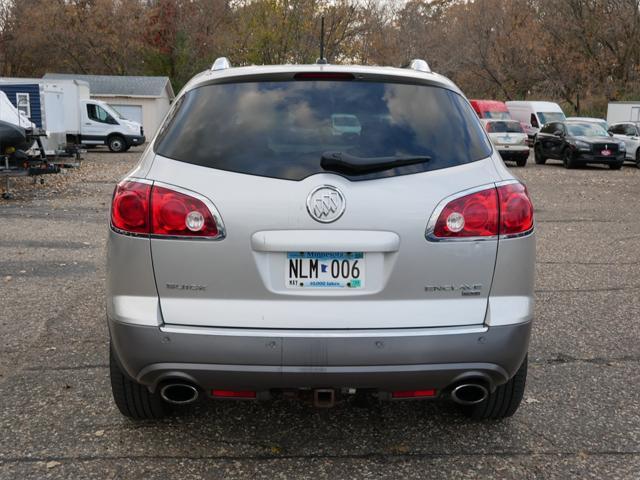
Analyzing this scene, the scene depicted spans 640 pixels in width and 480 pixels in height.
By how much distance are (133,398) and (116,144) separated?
30.8m

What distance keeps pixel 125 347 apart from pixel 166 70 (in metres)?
57.4

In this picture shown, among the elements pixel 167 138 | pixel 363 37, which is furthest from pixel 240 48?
pixel 167 138

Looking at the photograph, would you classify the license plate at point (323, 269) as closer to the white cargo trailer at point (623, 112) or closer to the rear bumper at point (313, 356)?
the rear bumper at point (313, 356)

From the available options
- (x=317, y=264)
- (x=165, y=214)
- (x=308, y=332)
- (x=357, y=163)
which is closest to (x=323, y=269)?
(x=317, y=264)

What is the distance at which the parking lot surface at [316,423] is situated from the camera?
3207mm

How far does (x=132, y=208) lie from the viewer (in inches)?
115

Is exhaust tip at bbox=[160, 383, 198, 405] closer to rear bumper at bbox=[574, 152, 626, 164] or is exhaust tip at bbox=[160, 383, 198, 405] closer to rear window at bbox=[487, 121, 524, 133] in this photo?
rear bumper at bbox=[574, 152, 626, 164]

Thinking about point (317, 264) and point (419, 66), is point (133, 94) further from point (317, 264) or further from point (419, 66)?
point (317, 264)

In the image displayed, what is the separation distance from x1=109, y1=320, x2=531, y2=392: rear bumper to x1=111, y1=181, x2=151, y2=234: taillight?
1.35 feet

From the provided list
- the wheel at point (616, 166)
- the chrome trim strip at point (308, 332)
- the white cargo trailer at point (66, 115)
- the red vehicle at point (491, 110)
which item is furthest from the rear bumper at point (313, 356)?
the red vehicle at point (491, 110)

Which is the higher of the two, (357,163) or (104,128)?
(357,163)

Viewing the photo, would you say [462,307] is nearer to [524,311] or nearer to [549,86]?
[524,311]

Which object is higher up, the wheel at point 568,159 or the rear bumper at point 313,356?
the rear bumper at point 313,356

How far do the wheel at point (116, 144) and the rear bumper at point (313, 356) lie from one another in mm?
31207
